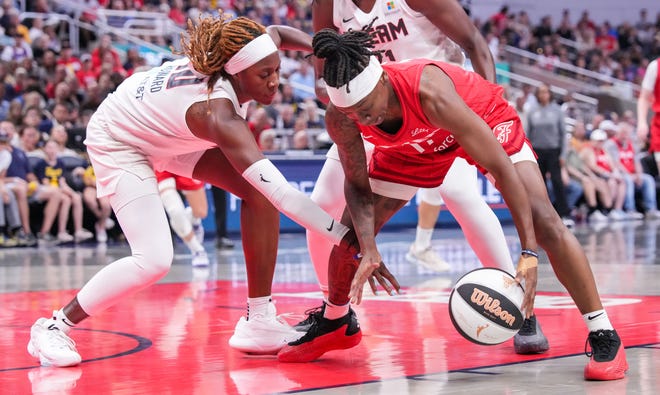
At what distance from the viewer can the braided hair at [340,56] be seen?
390 centimetres

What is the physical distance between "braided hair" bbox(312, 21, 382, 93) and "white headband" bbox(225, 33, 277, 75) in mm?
623

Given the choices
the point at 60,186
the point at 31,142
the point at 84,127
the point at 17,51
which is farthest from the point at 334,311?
the point at 17,51

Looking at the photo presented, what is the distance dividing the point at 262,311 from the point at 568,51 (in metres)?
24.5

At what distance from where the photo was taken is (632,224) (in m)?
15.4

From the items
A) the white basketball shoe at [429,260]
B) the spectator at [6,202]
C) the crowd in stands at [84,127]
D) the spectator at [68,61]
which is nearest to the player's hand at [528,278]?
the white basketball shoe at [429,260]

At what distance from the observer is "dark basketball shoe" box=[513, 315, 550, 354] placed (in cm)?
451

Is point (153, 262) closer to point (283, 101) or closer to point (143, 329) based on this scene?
point (143, 329)

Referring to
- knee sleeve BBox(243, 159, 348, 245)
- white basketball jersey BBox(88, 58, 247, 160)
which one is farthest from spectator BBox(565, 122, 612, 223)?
knee sleeve BBox(243, 159, 348, 245)

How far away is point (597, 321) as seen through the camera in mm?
4098

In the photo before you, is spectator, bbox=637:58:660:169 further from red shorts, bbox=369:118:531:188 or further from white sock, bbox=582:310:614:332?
white sock, bbox=582:310:614:332

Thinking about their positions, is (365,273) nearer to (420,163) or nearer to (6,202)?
(420,163)

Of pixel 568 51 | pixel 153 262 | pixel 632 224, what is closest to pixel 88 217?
pixel 632 224

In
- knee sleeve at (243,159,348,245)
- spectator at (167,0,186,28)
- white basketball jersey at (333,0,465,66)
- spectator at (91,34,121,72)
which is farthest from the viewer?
spectator at (167,0,186,28)

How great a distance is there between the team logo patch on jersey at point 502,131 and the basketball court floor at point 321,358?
3.06 feet
